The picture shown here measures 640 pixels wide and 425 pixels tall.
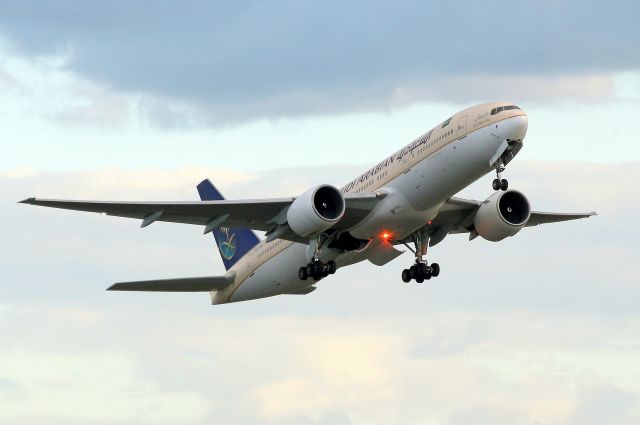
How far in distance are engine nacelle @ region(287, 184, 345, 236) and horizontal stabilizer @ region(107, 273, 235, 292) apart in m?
8.03

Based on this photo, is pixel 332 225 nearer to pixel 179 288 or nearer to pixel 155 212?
pixel 155 212

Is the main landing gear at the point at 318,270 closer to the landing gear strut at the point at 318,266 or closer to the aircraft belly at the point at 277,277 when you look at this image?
the landing gear strut at the point at 318,266

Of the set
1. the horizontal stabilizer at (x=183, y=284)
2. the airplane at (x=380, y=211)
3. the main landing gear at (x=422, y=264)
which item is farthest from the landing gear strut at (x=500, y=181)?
the horizontal stabilizer at (x=183, y=284)

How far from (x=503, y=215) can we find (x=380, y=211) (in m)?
5.81

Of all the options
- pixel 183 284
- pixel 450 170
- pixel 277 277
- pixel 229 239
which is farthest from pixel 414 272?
pixel 229 239

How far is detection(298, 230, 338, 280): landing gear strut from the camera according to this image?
60.2 meters

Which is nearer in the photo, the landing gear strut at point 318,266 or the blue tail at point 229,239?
the landing gear strut at point 318,266

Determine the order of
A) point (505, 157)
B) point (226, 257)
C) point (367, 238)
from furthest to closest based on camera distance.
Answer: point (226, 257) → point (367, 238) → point (505, 157)

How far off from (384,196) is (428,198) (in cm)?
171

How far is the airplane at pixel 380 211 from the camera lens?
182 feet

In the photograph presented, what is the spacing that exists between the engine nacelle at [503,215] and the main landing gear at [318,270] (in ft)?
19.1

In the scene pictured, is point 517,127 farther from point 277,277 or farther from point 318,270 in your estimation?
point 277,277

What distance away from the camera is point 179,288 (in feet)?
217

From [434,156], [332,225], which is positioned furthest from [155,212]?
[434,156]
